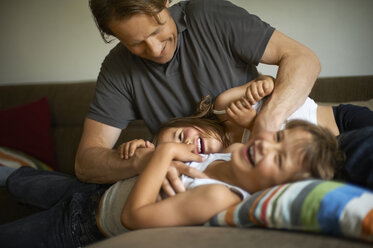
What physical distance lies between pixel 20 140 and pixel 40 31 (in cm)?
103

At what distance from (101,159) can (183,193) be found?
0.57 m

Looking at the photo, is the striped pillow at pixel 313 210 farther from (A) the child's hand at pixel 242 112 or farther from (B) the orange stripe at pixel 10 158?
(B) the orange stripe at pixel 10 158

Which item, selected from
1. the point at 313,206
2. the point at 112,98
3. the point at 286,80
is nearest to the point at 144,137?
the point at 112,98

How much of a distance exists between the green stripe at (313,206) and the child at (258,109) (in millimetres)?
551

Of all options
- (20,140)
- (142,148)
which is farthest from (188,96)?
(20,140)

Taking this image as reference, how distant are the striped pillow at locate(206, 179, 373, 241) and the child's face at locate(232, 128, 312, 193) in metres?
0.14

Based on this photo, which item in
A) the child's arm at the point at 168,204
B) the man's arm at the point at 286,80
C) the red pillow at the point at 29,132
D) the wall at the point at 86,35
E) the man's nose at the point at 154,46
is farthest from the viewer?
the red pillow at the point at 29,132

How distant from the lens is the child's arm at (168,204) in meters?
0.84

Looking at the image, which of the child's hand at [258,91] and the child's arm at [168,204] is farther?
the child's hand at [258,91]

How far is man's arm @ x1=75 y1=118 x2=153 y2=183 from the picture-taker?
48.2 inches

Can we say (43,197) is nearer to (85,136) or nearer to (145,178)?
(85,136)

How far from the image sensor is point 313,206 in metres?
0.65

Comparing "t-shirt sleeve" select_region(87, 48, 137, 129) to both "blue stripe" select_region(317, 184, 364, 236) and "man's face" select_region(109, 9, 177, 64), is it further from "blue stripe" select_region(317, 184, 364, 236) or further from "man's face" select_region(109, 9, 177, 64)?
"blue stripe" select_region(317, 184, 364, 236)

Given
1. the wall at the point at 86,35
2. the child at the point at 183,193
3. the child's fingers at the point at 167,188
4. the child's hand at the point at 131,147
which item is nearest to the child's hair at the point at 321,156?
the child at the point at 183,193
